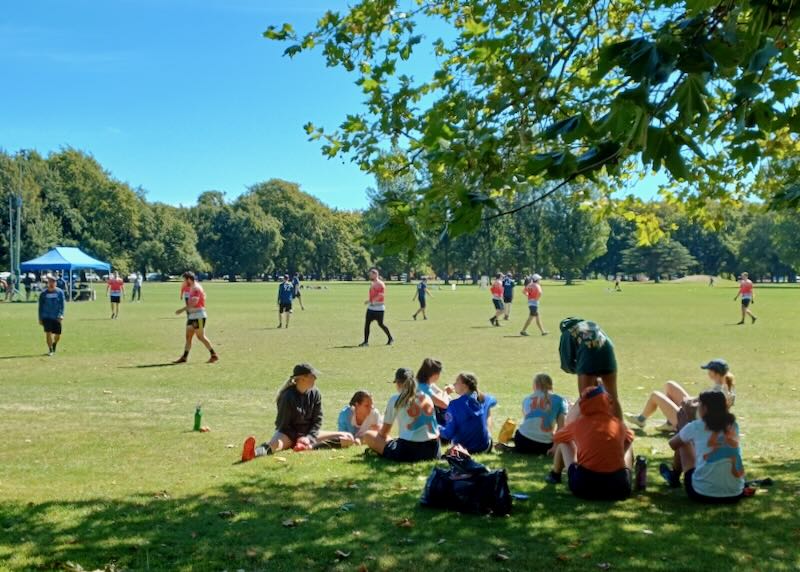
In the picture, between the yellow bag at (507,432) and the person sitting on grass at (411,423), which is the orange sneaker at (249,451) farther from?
the yellow bag at (507,432)

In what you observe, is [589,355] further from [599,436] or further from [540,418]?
[540,418]

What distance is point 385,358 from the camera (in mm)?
16828

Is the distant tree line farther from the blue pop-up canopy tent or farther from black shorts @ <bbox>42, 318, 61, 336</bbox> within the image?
black shorts @ <bbox>42, 318, 61, 336</bbox>

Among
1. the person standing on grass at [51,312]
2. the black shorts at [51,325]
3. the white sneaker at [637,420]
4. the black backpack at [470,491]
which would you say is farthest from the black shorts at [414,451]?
the black shorts at [51,325]

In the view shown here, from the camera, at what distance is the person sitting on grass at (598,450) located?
5.84 metres

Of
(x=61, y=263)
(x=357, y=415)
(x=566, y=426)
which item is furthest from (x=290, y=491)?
(x=61, y=263)

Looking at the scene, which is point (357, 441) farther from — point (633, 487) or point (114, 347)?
point (114, 347)

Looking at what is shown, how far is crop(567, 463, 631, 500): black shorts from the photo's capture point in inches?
237

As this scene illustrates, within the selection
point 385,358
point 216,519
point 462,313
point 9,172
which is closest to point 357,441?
point 216,519

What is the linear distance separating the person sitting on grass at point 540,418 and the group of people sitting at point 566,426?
1 centimetres

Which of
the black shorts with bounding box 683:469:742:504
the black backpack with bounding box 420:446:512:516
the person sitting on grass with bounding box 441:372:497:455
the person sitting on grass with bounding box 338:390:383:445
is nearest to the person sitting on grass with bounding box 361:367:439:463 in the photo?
the person sitting on grass with bounding box 441:372:497:455

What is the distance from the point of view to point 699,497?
5996 mm

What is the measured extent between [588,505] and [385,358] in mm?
10991

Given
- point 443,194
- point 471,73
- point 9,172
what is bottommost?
point 443,194
